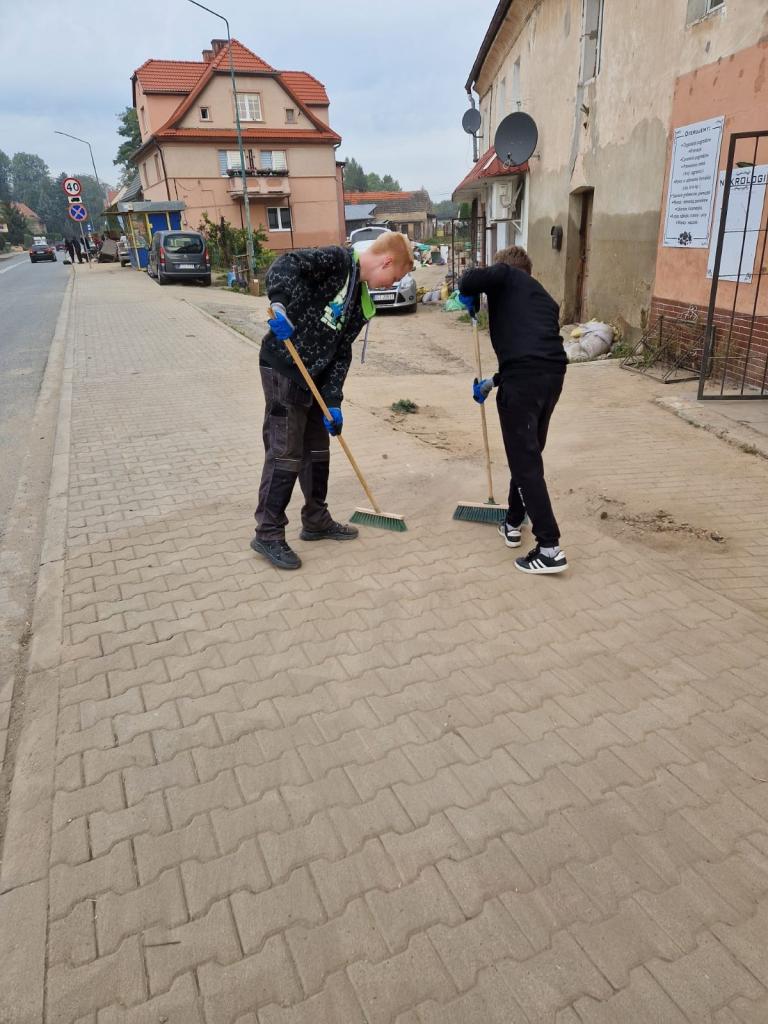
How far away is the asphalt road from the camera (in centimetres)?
658

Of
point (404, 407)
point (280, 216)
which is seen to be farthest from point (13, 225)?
point (404, 407)

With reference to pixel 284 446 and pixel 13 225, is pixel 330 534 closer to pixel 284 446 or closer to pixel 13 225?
pixel 284 446

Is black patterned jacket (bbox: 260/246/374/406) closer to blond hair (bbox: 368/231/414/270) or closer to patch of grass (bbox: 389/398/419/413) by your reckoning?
blond hair (bbox: 368/231/414/270)

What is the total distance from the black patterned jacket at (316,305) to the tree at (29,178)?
456 ft

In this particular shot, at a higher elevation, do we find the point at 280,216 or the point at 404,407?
the point at 280,216

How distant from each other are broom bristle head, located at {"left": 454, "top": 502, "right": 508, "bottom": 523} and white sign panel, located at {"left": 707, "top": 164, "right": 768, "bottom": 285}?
179 inches

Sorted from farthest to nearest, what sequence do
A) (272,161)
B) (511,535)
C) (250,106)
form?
(272,161) < (250,106) < (511,535)

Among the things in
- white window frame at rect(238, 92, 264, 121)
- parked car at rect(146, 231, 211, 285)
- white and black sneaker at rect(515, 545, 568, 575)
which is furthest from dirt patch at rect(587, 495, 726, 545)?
white window frame at rect(238, 92, 264, 121)

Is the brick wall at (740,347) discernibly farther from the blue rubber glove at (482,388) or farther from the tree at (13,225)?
the tree at (13,225)

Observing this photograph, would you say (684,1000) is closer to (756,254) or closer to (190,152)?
(756,254)

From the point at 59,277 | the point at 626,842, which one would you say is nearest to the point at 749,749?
the point at 626,842

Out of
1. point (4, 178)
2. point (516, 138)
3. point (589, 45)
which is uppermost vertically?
point (4, 178)

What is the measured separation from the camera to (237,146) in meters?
35.8

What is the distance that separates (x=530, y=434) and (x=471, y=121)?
70.0ft
